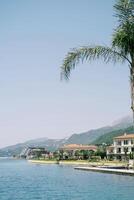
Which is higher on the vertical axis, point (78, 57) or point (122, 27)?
point (122, 27)

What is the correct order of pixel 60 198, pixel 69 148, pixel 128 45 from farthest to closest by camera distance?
pixel 69 148
pixel 60 198
pixel 128 45

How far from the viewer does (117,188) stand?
134 ft

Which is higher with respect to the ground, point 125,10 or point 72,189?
point 125,10

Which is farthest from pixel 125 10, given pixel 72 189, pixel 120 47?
pixel 72 189

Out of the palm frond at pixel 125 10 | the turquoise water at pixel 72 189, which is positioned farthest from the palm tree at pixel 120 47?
the turquoise water at pixel 72 189

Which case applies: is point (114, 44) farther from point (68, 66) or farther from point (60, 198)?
point (60, 198)

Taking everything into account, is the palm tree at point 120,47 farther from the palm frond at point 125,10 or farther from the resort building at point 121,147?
the resort building at point 121,147

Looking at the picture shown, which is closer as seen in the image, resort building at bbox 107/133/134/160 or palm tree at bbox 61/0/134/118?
palm tree at bbox 61/0/134/118

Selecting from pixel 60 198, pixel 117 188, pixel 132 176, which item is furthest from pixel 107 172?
pixel 60 198

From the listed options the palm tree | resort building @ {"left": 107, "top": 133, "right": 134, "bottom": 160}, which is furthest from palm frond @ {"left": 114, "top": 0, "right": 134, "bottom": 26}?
resort building @ {"left": 107, "top": 133, "right": 134, "bottom": 160}

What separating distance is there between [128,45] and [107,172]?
52.7 metres

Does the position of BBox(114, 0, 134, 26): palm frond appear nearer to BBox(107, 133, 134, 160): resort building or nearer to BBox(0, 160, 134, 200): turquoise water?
BBox(0, 160, 134, 200): turquoise water

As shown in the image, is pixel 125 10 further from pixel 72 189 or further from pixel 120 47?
pixel 72 189

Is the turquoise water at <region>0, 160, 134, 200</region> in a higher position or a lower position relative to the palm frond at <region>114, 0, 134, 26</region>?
lower
